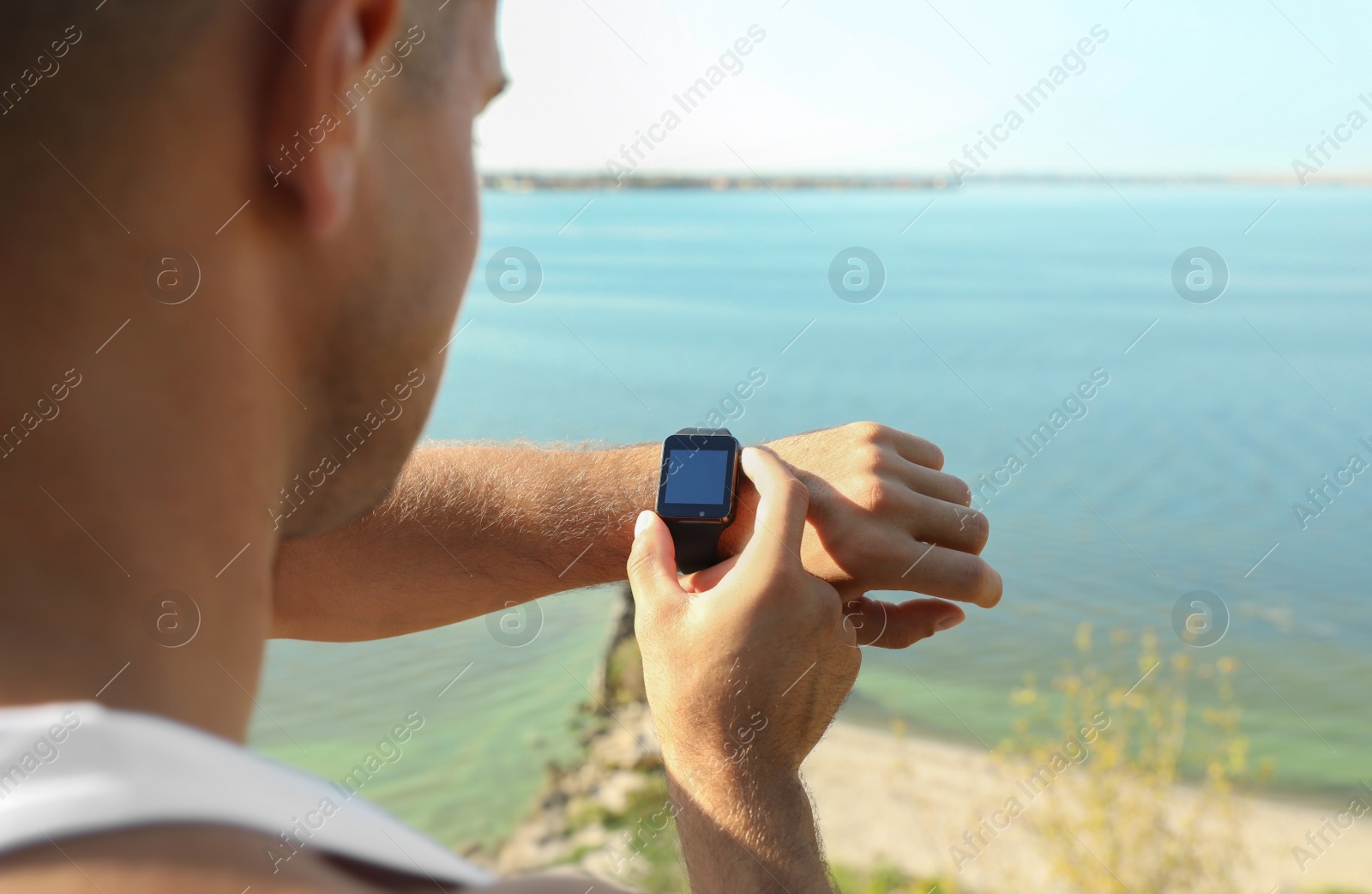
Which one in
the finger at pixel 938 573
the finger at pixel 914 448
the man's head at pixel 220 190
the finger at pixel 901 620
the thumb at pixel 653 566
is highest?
the man's head at pixel 220 190

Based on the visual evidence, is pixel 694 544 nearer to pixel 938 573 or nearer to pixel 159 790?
pixel 938 573

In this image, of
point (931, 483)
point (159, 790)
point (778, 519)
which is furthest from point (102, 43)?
point (931, 483)

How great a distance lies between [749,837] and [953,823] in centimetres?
490

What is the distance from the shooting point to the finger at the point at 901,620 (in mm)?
1857

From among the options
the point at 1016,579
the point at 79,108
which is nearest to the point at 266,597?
the point at 79,108

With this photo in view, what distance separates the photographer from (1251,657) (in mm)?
9203

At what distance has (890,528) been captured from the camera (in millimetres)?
1894

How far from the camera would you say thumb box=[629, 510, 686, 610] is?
156 cm

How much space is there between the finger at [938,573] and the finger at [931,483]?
0.14m

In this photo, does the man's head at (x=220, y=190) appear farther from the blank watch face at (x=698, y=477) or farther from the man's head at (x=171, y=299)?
the blank watch face at (x=698, y=477)

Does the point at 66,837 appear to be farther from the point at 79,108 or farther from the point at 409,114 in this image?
the point at 409,114

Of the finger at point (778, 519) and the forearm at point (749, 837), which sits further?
the finger at point (778, 519)

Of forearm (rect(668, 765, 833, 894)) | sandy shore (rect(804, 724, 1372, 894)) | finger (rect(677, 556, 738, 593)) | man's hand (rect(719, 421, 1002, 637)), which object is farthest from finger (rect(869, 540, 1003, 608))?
sandy shore (rect(804, 724, 1372, 894))

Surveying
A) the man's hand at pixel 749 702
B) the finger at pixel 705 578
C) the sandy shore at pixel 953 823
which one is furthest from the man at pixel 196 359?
the sandy shore at pixel 953 823
